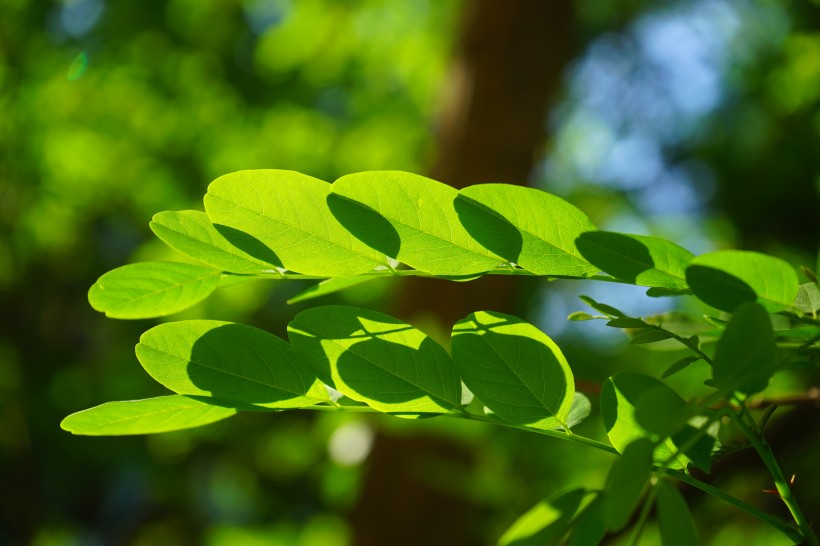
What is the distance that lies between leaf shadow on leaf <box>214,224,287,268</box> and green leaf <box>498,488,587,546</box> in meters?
0.16

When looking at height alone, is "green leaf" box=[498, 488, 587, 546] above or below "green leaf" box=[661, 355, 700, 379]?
below

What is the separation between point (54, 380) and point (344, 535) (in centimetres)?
248

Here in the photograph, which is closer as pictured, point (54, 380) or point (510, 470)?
point (510, 470)

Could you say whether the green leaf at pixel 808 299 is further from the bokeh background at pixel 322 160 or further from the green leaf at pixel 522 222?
the bokeh background at pixel 322 160

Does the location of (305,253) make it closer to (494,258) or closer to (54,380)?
(494,258)

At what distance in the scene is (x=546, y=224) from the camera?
338 mm

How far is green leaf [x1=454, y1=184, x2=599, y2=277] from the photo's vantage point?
0.33m

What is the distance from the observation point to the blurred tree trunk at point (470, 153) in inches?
70.1

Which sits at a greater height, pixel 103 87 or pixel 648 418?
pixel 103 87

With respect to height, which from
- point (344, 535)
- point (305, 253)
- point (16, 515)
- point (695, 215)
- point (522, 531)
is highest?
point (305, 253)

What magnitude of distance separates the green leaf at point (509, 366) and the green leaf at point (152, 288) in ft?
0.48

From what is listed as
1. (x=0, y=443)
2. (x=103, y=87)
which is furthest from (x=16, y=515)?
(x=103, y=87)

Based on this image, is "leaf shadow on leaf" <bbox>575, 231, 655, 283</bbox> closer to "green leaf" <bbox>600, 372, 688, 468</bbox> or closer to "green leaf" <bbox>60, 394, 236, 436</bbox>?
"green leaf" <bbox>600, 372, 688, 468</bbox>

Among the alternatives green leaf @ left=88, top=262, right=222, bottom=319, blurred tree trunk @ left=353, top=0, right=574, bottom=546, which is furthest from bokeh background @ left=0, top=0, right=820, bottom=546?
green leaf @ left=88, top=262, right=222, bottom=319
